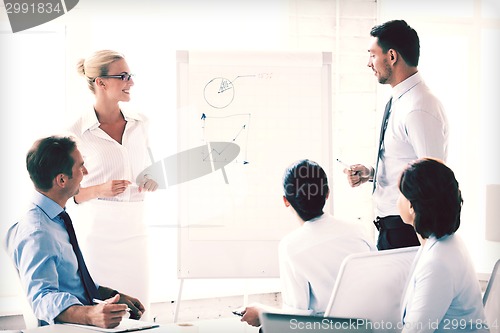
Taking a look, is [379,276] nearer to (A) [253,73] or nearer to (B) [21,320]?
(A) [253,73]

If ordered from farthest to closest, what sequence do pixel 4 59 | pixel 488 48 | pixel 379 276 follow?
1. pixel 488 48
2. pixel 4 59
3. pixel 379 276

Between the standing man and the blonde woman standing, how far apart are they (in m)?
1.04

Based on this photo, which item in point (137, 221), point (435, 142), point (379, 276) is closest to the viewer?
point (379, 276)

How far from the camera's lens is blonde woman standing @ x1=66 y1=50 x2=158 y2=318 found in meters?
2.98

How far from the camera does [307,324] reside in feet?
4.67

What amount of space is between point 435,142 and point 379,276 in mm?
1067

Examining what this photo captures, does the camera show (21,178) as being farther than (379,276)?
Yes

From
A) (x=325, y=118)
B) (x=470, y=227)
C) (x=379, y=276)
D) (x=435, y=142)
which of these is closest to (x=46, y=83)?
(x=325, y=118)

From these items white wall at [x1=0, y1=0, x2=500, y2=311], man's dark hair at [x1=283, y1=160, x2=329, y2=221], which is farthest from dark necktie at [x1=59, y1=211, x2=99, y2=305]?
white wall at [x1=0, y1=0, x2=500, y2=311]

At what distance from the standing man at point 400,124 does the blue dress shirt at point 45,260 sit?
1250 millimetres

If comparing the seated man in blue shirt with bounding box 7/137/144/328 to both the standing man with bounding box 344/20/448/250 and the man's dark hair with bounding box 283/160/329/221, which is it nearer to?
the man's dark hair with bounding box 283/160/329/221

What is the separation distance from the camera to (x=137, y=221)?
3.04 metres

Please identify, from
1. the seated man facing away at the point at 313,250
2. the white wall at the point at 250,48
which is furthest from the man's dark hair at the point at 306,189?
the white wall at the point at 250,48

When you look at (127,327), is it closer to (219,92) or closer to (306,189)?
(306,189)
